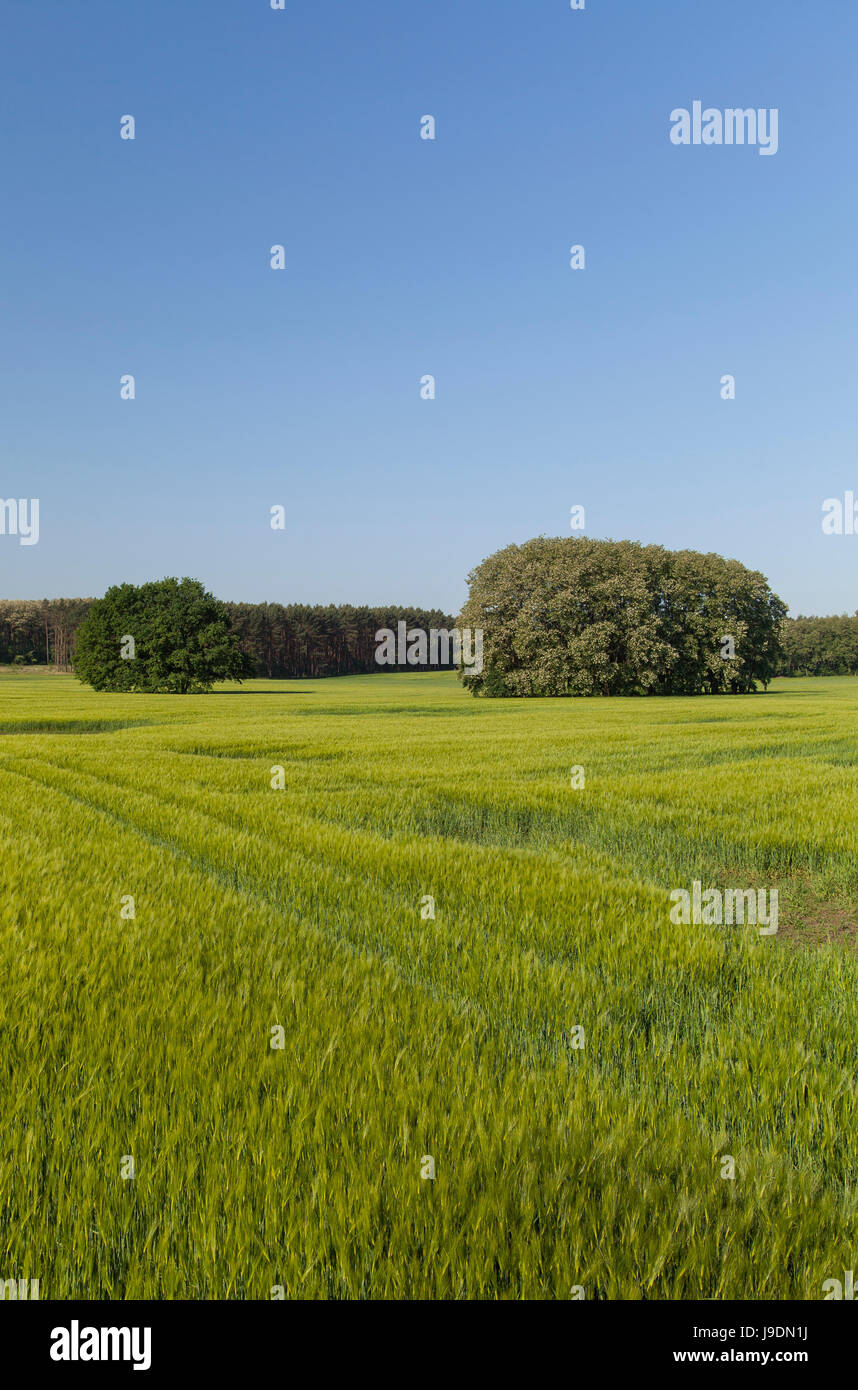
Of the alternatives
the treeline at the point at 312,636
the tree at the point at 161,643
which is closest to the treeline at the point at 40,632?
the treeline at the point at 312,636

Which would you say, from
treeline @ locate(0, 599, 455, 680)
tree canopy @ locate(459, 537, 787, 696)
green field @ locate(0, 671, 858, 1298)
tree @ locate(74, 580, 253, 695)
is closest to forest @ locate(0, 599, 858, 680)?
treeline @ locate(0, 599, 455, 680)

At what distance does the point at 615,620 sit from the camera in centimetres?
6600

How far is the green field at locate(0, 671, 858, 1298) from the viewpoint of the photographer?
253 cm

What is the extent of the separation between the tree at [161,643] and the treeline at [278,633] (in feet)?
120

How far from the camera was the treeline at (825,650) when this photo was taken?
460ft

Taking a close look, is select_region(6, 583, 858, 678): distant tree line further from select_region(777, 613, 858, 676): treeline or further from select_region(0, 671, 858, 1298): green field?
select_region(0, 671, 858, 1298): green field

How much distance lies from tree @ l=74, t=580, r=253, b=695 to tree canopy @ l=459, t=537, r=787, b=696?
23.4m

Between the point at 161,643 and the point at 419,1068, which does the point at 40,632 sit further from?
the point at 419,1068

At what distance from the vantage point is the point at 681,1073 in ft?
12.9

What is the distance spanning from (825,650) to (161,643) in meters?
121

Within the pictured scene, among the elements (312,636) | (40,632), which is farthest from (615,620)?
(40,632)
